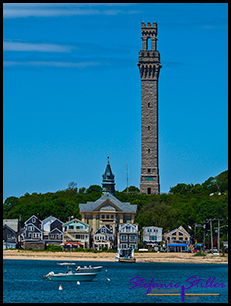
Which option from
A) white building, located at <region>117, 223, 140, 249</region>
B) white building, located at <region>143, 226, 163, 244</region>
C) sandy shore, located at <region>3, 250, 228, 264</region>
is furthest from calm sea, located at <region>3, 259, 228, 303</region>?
white building, located at <region>143, 226, 163, 244</region>

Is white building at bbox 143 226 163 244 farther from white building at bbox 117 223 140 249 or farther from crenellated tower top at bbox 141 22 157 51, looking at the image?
crenellated tower top at bbox 141 22 157 51

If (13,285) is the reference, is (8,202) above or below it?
above

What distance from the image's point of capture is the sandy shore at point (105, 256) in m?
117

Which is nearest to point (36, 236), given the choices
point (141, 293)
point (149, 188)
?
point (149, 188)

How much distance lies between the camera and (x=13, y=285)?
71000 millimetres

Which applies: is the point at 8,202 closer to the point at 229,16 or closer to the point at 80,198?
the point at 80,198

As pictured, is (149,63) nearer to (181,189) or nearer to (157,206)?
(181,189)

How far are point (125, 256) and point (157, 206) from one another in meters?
31.2

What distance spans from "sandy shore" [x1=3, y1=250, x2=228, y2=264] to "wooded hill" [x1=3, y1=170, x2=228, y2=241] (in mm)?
16003

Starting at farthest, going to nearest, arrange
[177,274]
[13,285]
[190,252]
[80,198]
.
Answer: [80,198]
[190,252]
[177,274]
[13,285]

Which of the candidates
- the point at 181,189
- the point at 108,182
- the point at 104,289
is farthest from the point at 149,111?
the point at 104,289

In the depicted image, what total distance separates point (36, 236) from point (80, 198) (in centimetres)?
3355

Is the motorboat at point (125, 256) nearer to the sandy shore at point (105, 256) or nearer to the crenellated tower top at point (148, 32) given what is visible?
the sandy shore at point (105, 256)

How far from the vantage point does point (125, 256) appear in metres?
118
